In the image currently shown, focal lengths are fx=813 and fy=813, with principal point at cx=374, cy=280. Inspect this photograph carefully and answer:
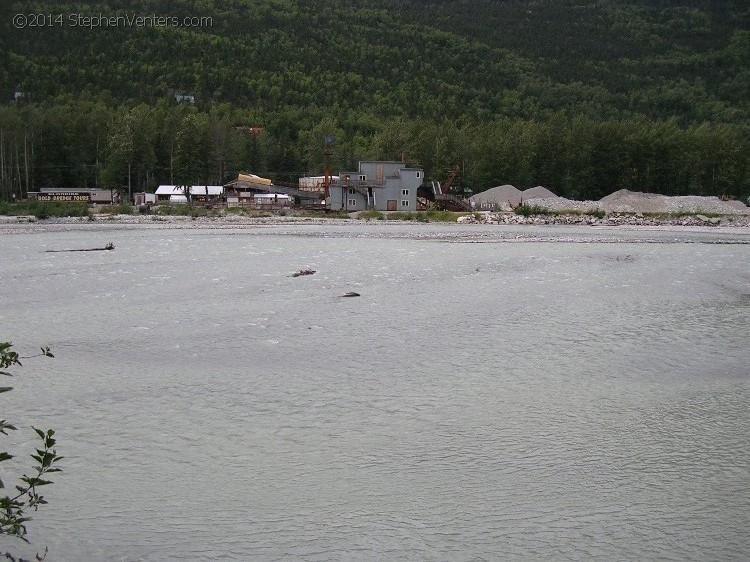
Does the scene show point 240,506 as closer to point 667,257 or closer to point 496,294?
point 496,294

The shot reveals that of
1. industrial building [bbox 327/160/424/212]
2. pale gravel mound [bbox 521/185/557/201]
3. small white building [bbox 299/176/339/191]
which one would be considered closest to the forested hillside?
small white building [bbox 299/176/339/191]

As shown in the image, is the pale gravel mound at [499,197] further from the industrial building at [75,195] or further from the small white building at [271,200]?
the industrial building at [75,195]

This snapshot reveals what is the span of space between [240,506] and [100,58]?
6551 inches

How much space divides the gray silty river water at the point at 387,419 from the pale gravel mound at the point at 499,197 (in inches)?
2181

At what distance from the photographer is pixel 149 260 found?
1123 inches

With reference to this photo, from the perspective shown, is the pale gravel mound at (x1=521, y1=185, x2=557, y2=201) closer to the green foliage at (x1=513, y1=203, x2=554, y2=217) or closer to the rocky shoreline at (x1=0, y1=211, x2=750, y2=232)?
the green foliage at (x1=513, y1=203, x2=554, y2=217)

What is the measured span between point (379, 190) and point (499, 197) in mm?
13045

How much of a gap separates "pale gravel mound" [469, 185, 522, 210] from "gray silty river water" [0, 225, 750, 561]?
55.4 meters

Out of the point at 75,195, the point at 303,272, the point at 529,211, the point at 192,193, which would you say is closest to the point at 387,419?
the point at 303,272

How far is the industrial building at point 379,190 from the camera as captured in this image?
71.6 metres

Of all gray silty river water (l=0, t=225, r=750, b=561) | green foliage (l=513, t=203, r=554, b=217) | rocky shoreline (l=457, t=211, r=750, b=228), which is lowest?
gray silty river water (l=0, t=225, r=750, b=561)

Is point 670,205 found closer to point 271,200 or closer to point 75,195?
point 271,200

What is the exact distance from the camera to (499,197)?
3071 inches

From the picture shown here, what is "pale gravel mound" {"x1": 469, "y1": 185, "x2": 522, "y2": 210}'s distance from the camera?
76.6m
